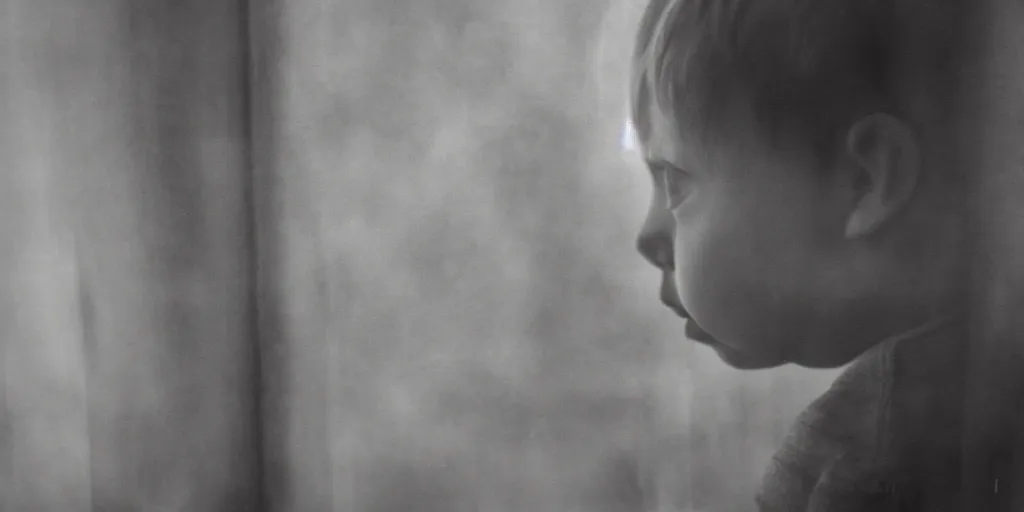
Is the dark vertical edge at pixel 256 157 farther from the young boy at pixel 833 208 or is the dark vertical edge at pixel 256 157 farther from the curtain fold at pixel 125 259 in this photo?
the young boy at pixel 833 208

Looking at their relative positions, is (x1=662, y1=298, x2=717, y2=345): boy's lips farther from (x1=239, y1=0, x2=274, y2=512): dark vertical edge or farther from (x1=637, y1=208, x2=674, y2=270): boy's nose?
(x1=239, y1=0, x2=274, y2=512): dark vertical edge

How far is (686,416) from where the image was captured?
1.28ft

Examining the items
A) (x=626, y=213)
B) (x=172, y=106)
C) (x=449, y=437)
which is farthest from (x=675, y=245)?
(x=172, y=106)

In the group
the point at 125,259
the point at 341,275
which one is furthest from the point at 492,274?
the point at 125,259

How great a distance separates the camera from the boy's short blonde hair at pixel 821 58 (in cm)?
30

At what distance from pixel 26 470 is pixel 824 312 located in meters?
0.38

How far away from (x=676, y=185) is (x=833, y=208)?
0.22 feet

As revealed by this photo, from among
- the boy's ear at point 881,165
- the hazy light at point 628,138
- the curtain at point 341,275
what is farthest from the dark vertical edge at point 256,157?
the boy's ear at point 881,165

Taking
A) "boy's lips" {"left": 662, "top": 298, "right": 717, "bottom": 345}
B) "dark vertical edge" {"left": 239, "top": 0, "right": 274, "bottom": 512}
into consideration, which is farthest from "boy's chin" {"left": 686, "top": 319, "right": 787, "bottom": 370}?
"dark vertical edge" {"left": 239, "top": 0, "right": 274, "bottom": 512}

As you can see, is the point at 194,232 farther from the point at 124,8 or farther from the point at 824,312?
the point at 824,312

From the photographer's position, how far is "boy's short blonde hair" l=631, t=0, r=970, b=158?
30cm

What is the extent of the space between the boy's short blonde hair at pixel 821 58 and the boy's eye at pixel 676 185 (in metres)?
0.04

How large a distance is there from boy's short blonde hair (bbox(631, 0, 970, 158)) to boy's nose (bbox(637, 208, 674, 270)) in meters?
0.06

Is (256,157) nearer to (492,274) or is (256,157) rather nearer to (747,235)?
(492,274)
